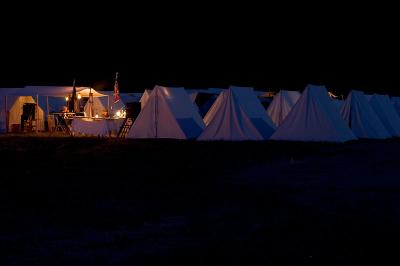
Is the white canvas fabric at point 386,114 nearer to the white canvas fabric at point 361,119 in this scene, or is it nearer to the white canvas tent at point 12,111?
the white canvas fabric at point 361,119

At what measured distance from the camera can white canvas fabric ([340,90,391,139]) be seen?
67.3 ft

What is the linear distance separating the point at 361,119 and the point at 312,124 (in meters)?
3.84

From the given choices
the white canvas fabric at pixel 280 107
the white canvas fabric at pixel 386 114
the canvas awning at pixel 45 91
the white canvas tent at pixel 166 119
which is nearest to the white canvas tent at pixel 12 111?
the canvas awning at pixel 45 91

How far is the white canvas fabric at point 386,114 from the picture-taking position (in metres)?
22.3

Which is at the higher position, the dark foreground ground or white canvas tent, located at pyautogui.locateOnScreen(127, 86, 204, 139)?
white canvas tent, located at pyautogui.locateOnScreen(127, 86, 204, 139)

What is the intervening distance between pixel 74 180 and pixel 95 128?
39.1 ft

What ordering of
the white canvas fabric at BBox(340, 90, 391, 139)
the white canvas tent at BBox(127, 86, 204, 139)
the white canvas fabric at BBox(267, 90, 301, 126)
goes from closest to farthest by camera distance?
1. the white canvas tent at BBox(127, 86, 204, 139)
2. the white canvas fabric at BBox(340, 90, 391, 139)
3. the white canvas fabric at BBox(267, 90, 301, 126)

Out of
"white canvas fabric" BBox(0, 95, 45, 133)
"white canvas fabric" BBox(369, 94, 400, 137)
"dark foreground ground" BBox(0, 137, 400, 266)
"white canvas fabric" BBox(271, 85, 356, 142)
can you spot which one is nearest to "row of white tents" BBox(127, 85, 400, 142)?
"white canvas fabric" BBox(271, 85, 356, 142)

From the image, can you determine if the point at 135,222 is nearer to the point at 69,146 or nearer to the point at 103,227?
the point at 103,227

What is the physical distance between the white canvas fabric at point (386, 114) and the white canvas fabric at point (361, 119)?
1.36m

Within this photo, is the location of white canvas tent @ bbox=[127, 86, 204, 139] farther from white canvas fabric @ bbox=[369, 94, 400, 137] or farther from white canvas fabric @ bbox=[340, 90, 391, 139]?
white canvas fabric @ bbox=[369, 94, 400, 137]

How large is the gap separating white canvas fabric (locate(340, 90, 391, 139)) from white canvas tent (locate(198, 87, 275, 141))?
3.63 metres

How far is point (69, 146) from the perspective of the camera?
16.4 metres

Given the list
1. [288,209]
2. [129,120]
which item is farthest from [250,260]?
[129,120]
